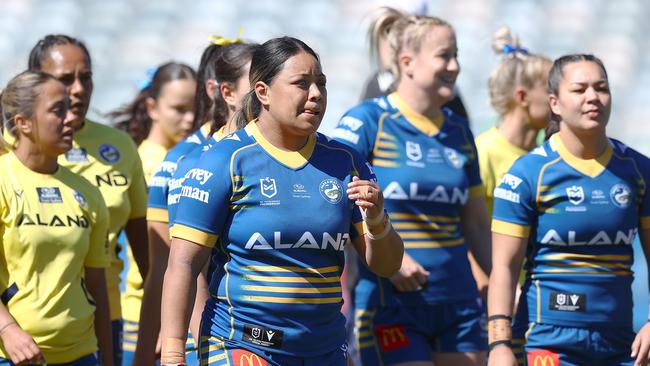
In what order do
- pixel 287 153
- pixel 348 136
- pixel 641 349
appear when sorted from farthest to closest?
1. pixel 348 136
2. pixel 641 349
3. pixel 287 153

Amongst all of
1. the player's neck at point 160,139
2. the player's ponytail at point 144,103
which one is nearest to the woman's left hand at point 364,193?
the player's neck at point 160,139

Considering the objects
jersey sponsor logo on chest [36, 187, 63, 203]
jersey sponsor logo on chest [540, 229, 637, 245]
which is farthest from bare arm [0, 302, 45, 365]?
jersey sponsor logo on chest [540, 229, 637, 245]

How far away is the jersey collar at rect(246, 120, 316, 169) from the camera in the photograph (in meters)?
4.18

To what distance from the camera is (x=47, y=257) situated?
16.2ft

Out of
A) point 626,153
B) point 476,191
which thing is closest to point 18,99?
point 476,191

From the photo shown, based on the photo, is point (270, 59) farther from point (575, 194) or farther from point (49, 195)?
point (575, 194)

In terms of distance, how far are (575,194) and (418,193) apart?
0.95 m

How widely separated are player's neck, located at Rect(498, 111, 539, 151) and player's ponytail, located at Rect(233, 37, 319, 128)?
288cm

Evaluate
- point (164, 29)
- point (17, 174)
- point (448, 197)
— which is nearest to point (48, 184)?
point (17, 174)

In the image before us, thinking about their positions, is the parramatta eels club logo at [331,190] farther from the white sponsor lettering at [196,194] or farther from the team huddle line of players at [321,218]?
the white sponsor lettering at [196,194]

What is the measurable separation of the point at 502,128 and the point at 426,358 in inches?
75.1

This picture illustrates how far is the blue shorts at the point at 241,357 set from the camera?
162 inches

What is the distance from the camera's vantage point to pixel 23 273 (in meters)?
4.89

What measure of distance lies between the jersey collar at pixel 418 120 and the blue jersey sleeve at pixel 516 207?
2.90ft
